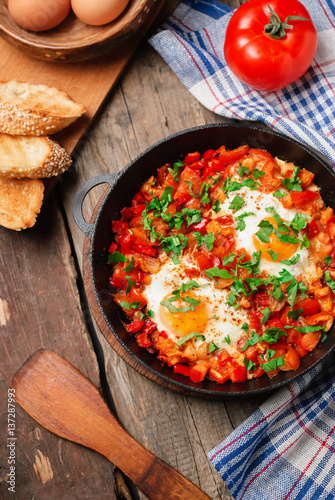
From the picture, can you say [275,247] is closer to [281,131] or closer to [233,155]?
[233,155]

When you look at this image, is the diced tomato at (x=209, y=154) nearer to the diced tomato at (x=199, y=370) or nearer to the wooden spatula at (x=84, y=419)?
the diced tomato at (x=199, y=370)

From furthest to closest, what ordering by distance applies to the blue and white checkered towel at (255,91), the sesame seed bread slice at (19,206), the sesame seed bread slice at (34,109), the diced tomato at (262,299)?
the blue and white checkered towel at (255,91) → the sesame seed bread slice at (19,206) → the sesame seed bread slice at (34,109) → the diced tomato at (262,299)

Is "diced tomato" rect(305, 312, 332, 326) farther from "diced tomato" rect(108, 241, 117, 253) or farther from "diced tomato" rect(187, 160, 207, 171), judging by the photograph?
"diced tomato" rect(108, 241, 117, 253)

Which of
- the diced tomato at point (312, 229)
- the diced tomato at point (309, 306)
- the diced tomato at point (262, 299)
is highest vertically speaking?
the diced tomato at point (312, 229)

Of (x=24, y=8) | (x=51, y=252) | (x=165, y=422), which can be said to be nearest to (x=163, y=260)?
(x=51, y=252)

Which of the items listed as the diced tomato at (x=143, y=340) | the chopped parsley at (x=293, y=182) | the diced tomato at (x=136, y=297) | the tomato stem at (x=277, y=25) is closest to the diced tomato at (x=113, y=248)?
the diced tomato at (x=136, y=297)

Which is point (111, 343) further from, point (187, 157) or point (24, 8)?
point (24, 8)

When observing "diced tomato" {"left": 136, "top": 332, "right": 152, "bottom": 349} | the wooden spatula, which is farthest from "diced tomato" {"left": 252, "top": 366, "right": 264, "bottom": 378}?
the wooden spatula

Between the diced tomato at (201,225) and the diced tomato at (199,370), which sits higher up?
the diced tomato at (201,225)
